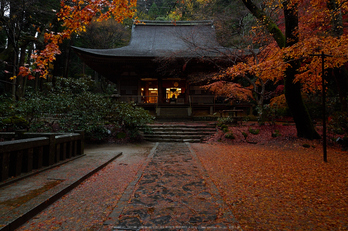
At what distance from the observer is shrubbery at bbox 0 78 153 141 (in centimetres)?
704

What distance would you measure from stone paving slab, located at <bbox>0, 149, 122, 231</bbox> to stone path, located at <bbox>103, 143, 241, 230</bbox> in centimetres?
102

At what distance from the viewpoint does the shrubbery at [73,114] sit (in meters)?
7.04

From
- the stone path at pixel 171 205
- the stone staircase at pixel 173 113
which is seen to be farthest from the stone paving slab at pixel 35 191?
the stone staircase at pixel 173 113

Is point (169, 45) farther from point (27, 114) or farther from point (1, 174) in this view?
point (1, 174)

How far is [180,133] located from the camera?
1054cm

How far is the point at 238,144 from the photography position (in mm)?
9062

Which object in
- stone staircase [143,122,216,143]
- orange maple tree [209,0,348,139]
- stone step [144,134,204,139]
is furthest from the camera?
stone step [144,134,204,139]

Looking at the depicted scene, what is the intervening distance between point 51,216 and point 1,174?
1.62 metres

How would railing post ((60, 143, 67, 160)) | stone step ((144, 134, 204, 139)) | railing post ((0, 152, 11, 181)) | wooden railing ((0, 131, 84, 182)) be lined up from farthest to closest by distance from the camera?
stone step ((144, 134, 204, 139)) → railing post ((60, 143, 67, 160)) → wooden railing ((0, 131, 84, 182)) → railing post ((0, 152, 11, 181))

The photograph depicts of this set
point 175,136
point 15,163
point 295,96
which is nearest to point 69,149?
point 15,163

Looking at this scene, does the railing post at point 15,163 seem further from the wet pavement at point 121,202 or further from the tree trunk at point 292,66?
the tree trunk at point 292,66

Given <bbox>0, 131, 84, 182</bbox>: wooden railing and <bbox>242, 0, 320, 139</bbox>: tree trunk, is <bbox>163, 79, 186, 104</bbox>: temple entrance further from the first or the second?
<bbox>0, 131, 84, 182</bbox>: wooden railing

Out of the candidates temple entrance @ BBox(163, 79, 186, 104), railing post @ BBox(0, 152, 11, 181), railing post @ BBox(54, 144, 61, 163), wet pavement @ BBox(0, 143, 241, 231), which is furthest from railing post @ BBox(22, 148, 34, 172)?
temple entrance @ BBox(163, 79, 186, 104)

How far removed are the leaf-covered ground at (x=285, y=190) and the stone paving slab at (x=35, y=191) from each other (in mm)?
2729
